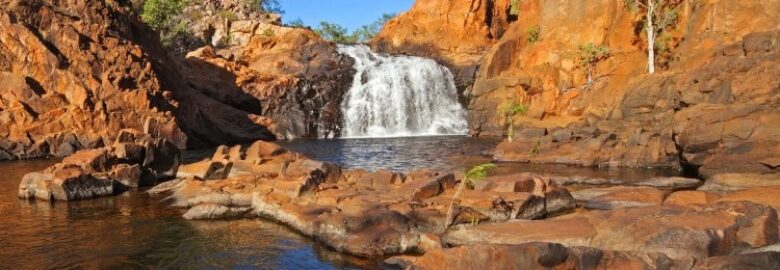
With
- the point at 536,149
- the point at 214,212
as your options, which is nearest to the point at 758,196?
the point at 214,212

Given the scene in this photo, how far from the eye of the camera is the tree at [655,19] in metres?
49.1

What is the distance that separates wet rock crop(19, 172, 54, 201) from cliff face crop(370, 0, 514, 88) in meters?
53.2

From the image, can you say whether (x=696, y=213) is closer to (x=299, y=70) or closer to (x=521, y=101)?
(x=521, y=101)

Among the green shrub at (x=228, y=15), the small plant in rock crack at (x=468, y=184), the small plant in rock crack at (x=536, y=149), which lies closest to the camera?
the small plant in rock crack at (x=468, y=184)

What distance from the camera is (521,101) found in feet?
188

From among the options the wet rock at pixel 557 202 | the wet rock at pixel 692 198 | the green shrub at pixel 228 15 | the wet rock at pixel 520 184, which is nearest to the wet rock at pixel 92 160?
the wet rock at pixel 520 184

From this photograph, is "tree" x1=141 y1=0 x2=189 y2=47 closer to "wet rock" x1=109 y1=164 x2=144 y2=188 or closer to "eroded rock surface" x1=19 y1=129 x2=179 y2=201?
"eroded rock surface" x1=19 y1=129 x2=179 y2=201

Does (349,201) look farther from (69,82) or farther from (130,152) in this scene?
(69,82)

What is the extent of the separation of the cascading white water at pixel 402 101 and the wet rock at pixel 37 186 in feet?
130

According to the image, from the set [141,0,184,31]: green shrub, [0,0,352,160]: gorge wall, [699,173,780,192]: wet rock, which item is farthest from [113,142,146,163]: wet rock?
[141,0,184,31]: green shrub

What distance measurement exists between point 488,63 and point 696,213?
48.7 metres

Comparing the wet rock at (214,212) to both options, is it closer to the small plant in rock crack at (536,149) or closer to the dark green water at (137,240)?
the dark green water at (137,240)

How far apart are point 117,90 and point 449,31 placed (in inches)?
1707

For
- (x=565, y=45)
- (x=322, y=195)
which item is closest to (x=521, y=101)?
(x=565, y=45)
